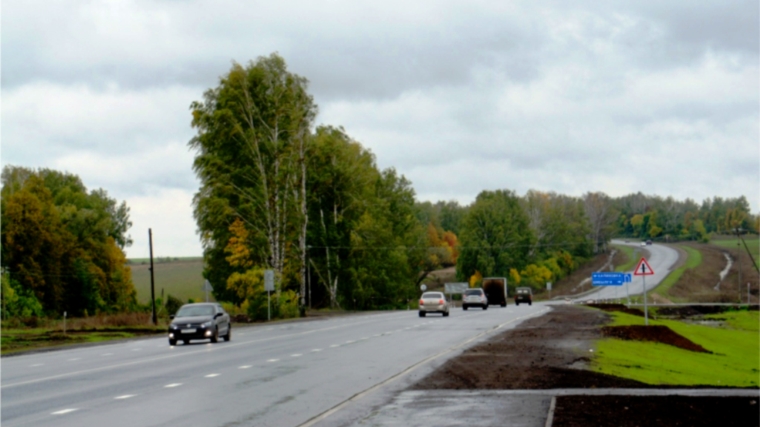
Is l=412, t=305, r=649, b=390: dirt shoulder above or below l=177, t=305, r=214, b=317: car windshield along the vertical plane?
below

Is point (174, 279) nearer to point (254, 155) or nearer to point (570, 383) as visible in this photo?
point (254, 155)

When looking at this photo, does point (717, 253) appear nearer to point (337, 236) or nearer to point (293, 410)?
point (337, 236)

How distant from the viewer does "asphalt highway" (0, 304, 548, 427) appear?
45.1 ft

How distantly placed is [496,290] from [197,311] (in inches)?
2201

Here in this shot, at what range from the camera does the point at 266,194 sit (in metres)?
66.4

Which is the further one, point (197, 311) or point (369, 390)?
point (197, 311)

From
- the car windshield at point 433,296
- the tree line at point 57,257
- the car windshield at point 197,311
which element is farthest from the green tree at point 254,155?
the car windshield at point 197,311

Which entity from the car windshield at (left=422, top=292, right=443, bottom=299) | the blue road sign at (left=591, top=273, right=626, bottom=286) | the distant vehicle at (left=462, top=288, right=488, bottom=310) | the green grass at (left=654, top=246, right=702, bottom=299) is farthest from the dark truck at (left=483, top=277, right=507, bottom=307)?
the green grass at (left=654, top=246, right=702, bottom=299)

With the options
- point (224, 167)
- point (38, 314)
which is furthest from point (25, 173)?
point (224, 167)

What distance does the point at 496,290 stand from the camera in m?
89.2

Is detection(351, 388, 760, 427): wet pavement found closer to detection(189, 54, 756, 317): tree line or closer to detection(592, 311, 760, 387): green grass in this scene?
detection(592, 311, 760, 387): green grass

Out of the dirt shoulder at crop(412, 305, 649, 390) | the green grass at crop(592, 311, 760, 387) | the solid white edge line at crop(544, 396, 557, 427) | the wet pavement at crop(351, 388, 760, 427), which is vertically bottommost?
the green grass at crop(592, 311, 760, 387)

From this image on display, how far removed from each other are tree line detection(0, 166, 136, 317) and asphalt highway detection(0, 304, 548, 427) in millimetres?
53908

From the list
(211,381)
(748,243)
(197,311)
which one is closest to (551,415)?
(211,381)
